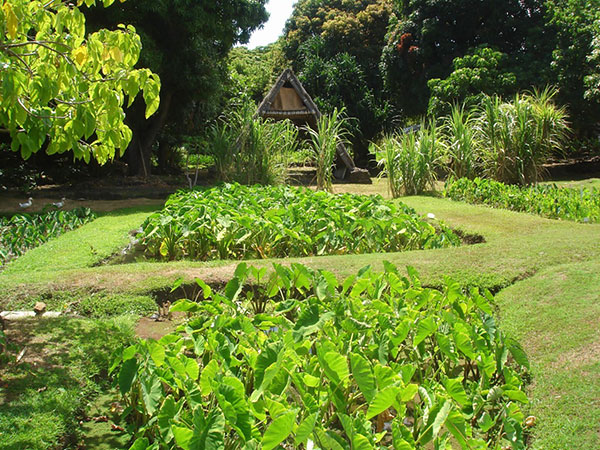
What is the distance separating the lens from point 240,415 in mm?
2107

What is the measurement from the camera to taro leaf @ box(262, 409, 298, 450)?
1876mm

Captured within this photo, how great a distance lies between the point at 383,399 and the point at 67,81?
8.05ft

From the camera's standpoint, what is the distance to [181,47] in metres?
14.1

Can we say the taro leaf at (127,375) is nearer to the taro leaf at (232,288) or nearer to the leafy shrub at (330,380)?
the leafy shrub at (330,380)

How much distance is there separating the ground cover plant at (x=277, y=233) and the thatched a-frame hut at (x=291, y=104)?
1078cm

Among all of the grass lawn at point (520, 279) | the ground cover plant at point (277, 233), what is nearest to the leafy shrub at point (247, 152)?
the grass lawn at point (520, 279)

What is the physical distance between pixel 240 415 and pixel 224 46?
15.6 metres

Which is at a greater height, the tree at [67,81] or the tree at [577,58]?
the tree at [577,58]

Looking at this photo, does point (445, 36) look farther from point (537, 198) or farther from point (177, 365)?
point (177, 365)

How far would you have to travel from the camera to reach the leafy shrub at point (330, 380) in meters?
2.10

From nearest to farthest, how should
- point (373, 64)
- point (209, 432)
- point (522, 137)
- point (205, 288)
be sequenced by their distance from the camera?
point (209, 432), point (205, 288), point (522, 137), point (373, 64)

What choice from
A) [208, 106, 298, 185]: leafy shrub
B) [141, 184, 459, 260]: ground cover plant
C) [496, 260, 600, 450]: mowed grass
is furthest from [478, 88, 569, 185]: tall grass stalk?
[496, 260, 600, 450]: mowed grass

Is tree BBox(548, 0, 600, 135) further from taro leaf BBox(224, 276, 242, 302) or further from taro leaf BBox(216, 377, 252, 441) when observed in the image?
taro leaf BBox(216, 377, 252, 441)

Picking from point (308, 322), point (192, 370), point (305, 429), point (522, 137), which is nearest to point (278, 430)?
point (305, 429)
